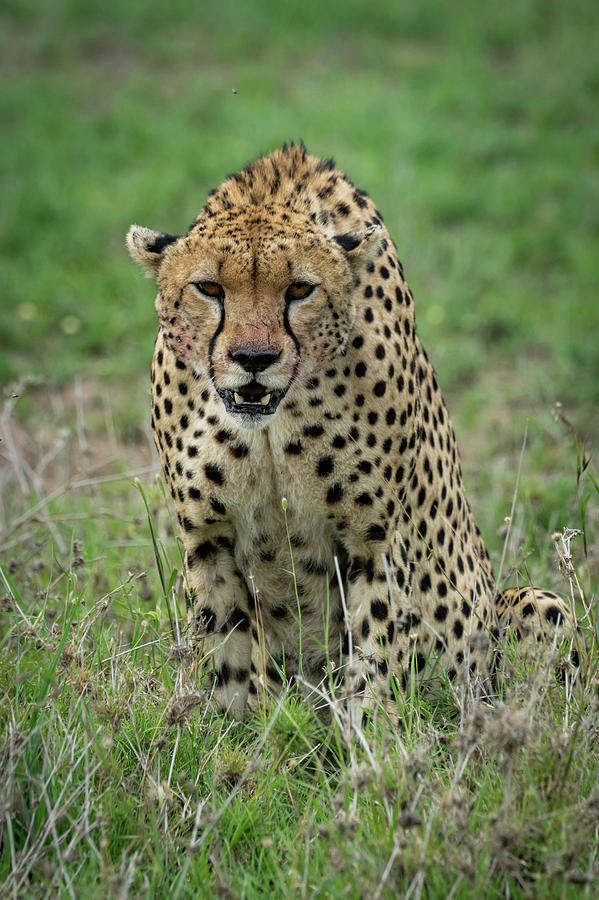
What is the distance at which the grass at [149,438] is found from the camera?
1993mm

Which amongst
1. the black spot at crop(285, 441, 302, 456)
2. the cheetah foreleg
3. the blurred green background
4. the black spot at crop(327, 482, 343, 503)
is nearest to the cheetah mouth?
the black spot at crop(285, 441, 302, 456)

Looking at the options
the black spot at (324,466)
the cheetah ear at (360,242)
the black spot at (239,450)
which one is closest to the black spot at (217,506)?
the black spot at (239,450)

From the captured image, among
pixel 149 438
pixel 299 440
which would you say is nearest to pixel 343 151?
pixel 149 438

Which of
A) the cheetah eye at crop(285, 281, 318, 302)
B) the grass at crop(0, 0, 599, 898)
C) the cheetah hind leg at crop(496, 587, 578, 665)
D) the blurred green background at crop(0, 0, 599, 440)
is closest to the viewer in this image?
the grass at crop(0, 0, 599, 898)

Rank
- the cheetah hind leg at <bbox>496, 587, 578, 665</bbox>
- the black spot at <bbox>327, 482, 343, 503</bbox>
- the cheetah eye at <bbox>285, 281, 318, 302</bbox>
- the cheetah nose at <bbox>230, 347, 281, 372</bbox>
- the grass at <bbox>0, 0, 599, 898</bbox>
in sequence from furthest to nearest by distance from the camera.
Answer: the cheetah hind leg at <bbox>496, 587, 578, 665</bbox>
the black spot at <bbox>327, 482, 343, 503</bbox>
the cheetah eye at <bbox>285, 281, 318, 302</bbox>
the cheetah nose at <bbox>230, 347, 281, 372</bbox>
the grass at <bbox>0, 0, 599, 898</bbox>

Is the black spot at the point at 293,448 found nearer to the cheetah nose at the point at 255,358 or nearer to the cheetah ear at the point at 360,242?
the cheetah nose at the point at 255,358

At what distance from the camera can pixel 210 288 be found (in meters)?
2.42

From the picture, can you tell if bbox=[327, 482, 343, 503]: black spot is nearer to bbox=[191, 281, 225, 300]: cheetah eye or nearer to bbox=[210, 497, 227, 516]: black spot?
bbox=[210, 497, 227, 516]: black spot

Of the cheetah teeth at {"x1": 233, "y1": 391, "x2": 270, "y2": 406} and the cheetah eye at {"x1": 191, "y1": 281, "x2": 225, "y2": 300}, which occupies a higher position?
the cheetah eye at {"x1": 191, "y1": 281, "x2": 225, "y2": 300}

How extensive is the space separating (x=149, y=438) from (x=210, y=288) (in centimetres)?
201

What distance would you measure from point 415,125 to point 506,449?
13.3 feet

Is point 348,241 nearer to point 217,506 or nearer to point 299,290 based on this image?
point 299,290

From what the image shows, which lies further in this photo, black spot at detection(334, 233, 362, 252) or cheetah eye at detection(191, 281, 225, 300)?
black spot at detection(334, 233, 362, 252)

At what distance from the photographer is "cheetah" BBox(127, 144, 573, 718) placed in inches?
95.3
